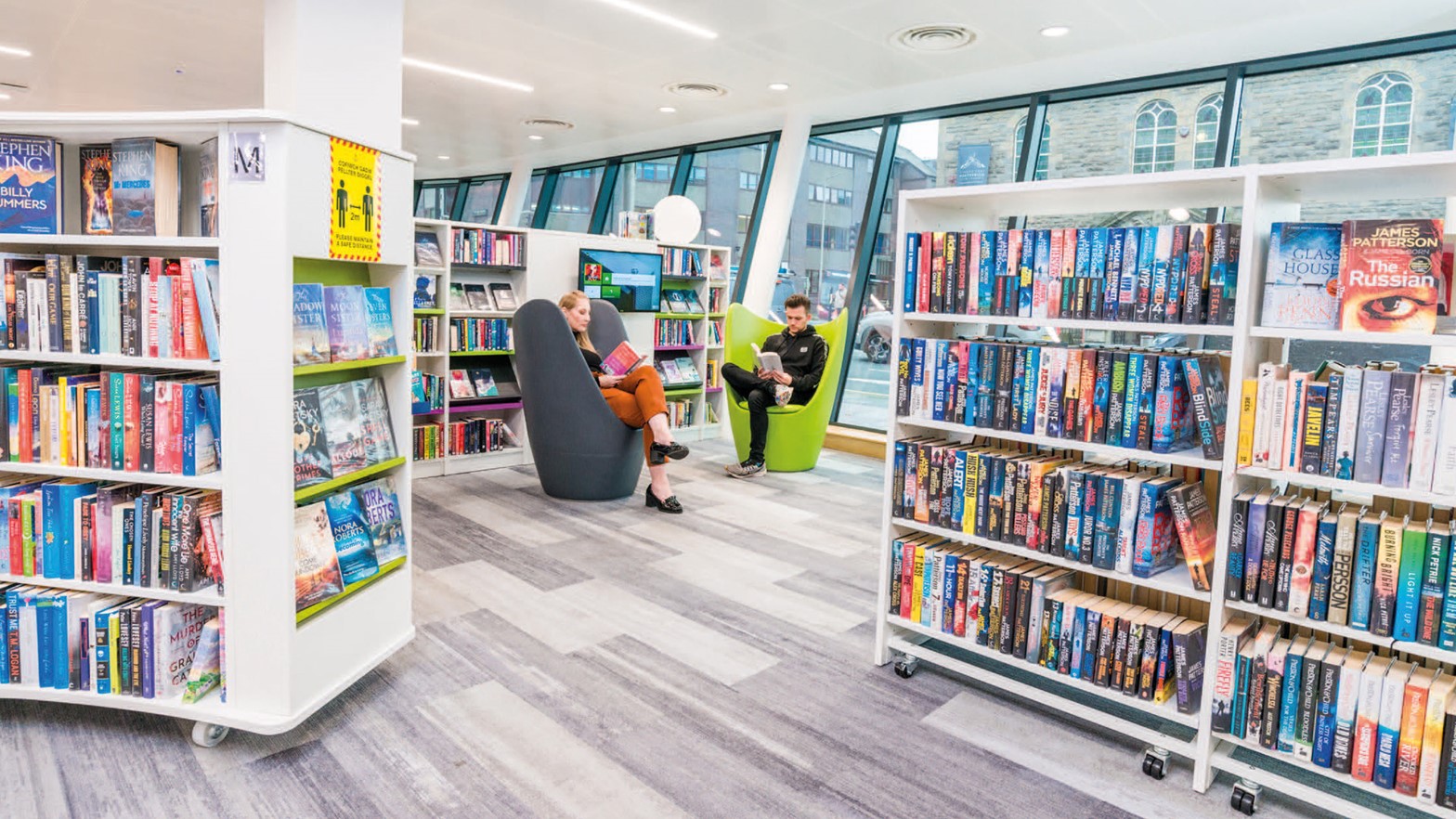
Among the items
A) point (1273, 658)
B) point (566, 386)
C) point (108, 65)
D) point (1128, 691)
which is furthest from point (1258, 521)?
point (108, 65)

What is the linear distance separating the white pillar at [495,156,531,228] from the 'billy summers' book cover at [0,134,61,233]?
886cm

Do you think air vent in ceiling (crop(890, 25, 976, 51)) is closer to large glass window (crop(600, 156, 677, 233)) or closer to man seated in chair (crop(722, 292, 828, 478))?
man seated in chair (crop(722, 292, 828, 478))

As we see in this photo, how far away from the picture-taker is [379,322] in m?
2.56

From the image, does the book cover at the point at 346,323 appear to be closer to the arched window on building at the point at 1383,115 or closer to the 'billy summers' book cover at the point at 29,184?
the 'billy summers' book cover at the point at 29,184

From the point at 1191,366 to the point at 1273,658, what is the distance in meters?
0.75

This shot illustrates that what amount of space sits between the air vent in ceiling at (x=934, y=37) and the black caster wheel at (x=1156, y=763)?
420cm

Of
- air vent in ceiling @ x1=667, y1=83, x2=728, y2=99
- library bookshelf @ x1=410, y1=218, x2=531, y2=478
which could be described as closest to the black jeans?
library bookshelf @ x1=410, y1=218, x2=531, y2=478

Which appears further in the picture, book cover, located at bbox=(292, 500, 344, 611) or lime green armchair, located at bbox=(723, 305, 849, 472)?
lime green armchair, located at bbox=(723, 305, 849, 472)

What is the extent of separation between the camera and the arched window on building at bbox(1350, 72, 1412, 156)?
4965 mm

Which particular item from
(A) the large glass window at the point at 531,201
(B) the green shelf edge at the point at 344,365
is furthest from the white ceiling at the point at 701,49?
(B) the green shelf edge at the point at 344,365

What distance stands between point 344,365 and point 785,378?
3.82 meters

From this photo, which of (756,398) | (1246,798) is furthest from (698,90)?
(1246,798)

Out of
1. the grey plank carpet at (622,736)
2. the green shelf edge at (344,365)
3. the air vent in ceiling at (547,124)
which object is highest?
the air vent in ceiling at (547,124)

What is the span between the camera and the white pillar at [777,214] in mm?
7520
